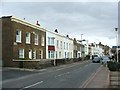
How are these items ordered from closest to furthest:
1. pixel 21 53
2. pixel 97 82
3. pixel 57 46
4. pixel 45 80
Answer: pixel 97 82 < pixel 45 80 < pixel 21 53 < pixel 57 46

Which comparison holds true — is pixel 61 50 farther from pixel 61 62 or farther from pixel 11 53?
pixel 11 53

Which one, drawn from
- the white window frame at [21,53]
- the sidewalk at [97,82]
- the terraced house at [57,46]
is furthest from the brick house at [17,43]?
the sidewalk at [97,82]

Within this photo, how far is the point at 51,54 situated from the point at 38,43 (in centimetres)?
1020

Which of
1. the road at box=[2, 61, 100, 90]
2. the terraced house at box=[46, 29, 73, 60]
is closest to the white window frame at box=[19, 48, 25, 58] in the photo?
the terraced house at box=[46, 29, 73, 60]

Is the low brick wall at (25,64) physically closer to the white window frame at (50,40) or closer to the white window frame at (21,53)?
the white window frame at (21,53)

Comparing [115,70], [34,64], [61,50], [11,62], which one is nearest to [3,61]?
[11,62]

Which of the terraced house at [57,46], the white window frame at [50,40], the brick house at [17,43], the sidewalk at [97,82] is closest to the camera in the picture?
the sidewalk at [97,82]

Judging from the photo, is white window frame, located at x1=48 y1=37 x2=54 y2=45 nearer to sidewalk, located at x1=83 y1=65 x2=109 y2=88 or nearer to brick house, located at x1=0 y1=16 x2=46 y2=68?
brick house, located at x1=0 y1=16 x2=46 y2=68

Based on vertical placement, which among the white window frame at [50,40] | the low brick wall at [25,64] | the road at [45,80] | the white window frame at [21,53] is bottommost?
the road at [45,80]

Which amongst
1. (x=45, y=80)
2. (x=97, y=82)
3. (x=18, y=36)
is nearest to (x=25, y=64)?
(x=18, y=36)

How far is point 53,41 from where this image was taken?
67500 mm

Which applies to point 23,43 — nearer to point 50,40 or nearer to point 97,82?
point 50,40

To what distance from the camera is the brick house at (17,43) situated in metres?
43.6

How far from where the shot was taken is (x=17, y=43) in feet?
150
